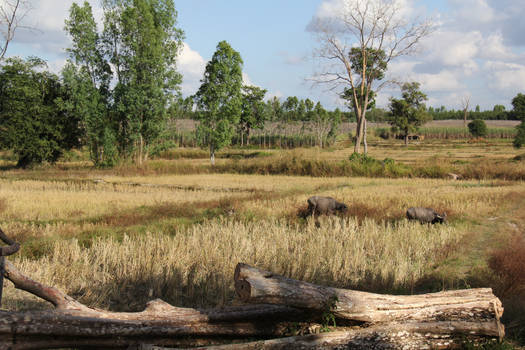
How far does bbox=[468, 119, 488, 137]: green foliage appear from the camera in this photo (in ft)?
240

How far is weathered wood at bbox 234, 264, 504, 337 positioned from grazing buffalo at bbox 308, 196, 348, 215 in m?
8.37

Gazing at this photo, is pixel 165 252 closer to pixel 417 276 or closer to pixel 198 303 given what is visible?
pixel 198 303

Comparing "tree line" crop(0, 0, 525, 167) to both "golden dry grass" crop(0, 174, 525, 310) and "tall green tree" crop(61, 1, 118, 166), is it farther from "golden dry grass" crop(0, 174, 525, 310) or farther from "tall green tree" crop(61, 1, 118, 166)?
"golden dry grass" crop(0, 174, 525, 310)

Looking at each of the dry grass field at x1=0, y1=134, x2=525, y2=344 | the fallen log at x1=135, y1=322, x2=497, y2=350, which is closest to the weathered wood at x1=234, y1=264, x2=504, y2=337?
the fallen log at x1=135, y1=322, x2=497, y2=350

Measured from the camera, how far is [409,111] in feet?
222

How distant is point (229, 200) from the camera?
1598 centimetres

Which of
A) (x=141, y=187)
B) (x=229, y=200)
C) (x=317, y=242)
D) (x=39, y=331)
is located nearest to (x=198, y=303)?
(x=39, y=331)

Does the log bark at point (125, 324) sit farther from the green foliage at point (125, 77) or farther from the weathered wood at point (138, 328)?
the green foliage at point (125, 77)

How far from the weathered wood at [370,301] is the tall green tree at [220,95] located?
108 feet

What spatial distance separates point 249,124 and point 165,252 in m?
68.3

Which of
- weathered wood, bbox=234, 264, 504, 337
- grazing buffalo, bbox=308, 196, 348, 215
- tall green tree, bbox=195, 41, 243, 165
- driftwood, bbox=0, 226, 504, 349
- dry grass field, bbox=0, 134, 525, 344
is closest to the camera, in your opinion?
driftwood, bbox=0, 226, 504, 349

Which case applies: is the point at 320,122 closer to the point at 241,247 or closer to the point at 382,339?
the point at 241,247

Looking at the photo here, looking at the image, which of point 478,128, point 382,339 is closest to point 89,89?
point 382,339

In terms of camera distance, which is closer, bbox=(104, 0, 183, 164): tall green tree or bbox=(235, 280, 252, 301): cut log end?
bbox=(235, 280, 252, 301): cut log end
